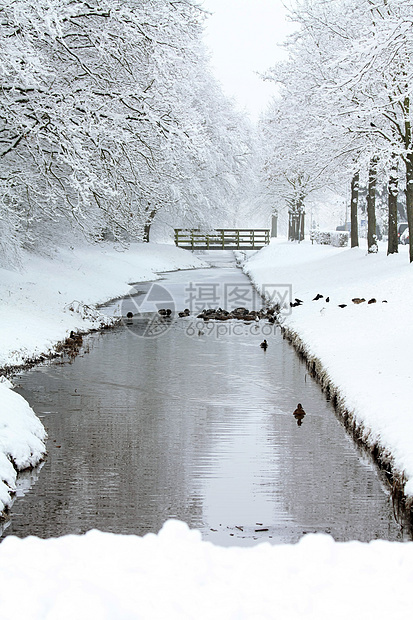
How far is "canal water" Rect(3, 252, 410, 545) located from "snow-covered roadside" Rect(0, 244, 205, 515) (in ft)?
1.08

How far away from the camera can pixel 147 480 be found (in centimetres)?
816

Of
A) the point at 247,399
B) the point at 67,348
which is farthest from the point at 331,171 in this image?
the point at 247,399

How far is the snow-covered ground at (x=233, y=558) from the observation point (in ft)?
14.7

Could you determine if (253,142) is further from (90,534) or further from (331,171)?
(90,534)

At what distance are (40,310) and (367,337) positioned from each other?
812 cm

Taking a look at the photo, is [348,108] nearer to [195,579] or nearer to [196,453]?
[196,453]

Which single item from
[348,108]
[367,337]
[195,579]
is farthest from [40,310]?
[195,579]

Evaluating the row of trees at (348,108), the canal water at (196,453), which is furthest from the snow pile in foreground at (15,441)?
the row of trees at (348,108)

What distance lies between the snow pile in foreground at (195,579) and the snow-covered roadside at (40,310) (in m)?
2.13

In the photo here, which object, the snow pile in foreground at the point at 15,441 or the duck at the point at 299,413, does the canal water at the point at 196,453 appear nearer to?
the duck at the point at 299,413

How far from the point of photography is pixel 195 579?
4867mm

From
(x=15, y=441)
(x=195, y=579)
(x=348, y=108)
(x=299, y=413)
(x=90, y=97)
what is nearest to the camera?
(x=195, y=579)

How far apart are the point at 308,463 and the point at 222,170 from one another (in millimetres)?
42607

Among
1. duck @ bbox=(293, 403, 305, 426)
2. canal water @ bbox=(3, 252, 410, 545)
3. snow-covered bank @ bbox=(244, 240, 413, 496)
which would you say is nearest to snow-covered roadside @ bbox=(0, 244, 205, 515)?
canal water @ bbox=(3, 252, 410, 545)
